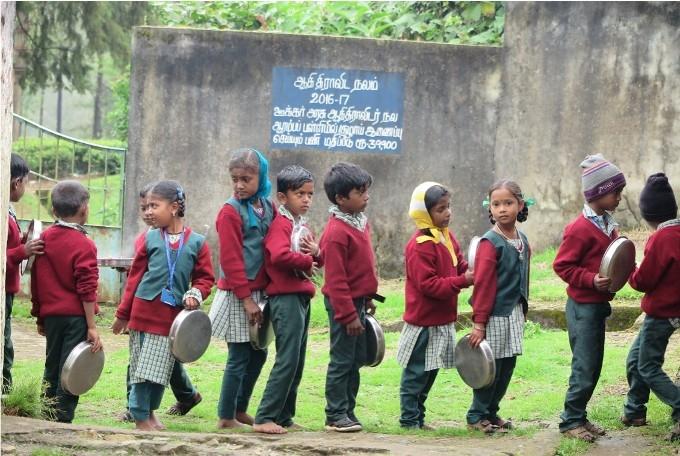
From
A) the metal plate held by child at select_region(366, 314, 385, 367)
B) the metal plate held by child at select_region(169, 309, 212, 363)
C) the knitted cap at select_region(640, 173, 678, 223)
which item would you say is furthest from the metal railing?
the knitted cap at select_region(640, 173, 678, 223)

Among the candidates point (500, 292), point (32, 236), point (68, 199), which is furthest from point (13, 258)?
point (500, 292)

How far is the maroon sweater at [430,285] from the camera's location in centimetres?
663

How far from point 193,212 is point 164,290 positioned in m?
5.95

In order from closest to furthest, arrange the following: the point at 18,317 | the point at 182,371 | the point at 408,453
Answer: the point at 408,453 → the point at 182,371 → the point at 18,317

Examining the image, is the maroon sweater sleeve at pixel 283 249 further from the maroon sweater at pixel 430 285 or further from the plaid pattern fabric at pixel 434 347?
the plaid pattern fabric at pixel 434 347

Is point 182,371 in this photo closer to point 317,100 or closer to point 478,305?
point 478,305

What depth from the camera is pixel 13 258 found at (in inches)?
275

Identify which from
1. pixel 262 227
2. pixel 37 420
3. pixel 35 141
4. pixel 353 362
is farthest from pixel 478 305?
pixel 35 141

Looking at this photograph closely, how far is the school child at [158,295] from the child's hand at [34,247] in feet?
1.93

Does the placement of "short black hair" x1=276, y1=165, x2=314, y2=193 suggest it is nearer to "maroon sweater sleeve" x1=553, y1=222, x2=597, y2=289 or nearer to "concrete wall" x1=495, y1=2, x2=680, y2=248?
"maroon sweater sleeve" x1=553, y1=222, x2=597, y2=289

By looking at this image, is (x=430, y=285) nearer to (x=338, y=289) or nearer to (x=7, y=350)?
(x=338, y=289)

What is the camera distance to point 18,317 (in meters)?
11.7

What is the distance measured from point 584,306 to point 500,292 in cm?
49

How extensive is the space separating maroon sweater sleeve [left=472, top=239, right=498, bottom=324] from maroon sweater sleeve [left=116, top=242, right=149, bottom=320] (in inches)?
78.2
